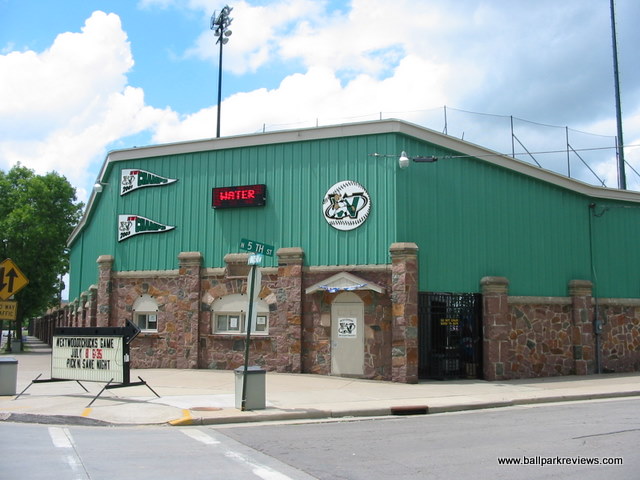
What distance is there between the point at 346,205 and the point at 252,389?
788 cm

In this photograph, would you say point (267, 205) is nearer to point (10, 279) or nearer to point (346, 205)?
point (346, 205)

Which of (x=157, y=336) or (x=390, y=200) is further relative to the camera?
(x=157, y=336)

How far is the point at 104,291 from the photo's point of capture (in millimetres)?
22984

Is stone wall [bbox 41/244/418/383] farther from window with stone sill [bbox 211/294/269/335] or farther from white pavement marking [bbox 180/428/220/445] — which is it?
white pavement marking [bbox 180/428/220/445]

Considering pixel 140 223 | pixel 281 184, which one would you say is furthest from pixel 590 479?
pixel 140 223

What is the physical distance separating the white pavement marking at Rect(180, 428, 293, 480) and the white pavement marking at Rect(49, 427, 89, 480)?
1897 mm

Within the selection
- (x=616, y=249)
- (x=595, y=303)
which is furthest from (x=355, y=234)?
(x=616, y=249)

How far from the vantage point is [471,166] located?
20.6 meters

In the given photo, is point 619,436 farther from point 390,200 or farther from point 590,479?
point 390,200

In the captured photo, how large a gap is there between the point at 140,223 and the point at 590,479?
60.7 ft

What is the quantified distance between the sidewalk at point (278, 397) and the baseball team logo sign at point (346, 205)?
15.2ft

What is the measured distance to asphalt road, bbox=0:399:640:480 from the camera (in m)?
7.90

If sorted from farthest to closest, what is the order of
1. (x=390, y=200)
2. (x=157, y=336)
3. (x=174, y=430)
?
(x=157, y=336) → (x=390, y=200) → (x=174, y=430)

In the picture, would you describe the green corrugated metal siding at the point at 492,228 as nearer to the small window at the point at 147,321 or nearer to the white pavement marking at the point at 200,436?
the small window at the point at 147,321
